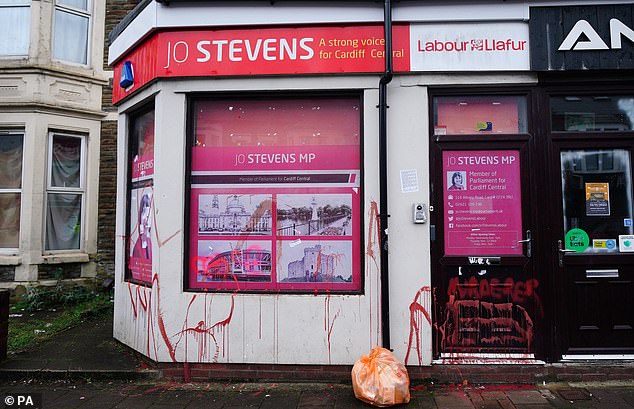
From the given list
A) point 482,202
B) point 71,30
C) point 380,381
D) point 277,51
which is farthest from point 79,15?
point 380,381

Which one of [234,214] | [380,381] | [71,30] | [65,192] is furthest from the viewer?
[71,30]

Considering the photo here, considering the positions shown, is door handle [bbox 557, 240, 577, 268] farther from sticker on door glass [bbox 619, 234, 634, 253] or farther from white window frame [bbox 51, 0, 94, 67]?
white window frame [bbox 51, 0, 94, 67]

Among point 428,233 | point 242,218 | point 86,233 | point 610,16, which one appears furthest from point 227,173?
point 86,233

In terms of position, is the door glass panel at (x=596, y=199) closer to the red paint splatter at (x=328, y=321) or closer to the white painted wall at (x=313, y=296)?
the white painted wall at (x=313, y=296)

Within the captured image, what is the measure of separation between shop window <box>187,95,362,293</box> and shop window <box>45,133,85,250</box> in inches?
203

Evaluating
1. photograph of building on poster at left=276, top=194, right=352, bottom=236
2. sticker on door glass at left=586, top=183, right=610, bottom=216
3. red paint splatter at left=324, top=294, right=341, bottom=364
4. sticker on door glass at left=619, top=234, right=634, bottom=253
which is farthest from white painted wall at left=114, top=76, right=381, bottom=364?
sticker on door glass at left=619, top=234, right=634, bottom=253

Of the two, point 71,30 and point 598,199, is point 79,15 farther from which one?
point 598,199

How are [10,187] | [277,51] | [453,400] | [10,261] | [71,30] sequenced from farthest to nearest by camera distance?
[71,30]
[10,187]
[10,261]
[277,51]
[453,400]

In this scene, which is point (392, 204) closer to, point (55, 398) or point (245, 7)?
point (245, 7)

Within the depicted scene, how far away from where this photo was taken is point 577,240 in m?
4.75

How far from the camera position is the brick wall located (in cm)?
885

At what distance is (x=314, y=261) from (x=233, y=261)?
920mm

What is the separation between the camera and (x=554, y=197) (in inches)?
187

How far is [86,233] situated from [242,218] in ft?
18.0
